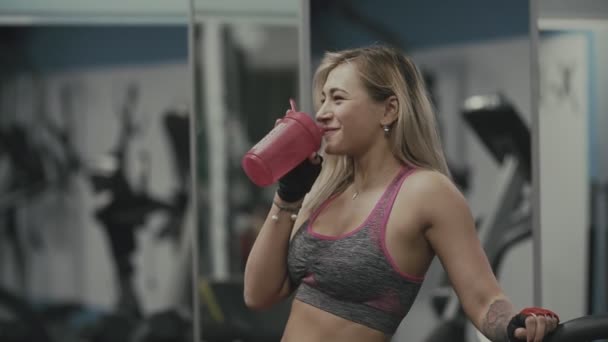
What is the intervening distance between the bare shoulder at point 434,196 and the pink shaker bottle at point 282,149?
201 mm

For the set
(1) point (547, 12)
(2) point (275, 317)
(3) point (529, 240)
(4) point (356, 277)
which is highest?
(1) point (547, 12)

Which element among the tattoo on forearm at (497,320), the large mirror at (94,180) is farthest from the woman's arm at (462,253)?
the large mirror at (94,180)

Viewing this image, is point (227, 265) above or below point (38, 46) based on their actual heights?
below

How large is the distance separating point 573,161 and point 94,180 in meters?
2.62

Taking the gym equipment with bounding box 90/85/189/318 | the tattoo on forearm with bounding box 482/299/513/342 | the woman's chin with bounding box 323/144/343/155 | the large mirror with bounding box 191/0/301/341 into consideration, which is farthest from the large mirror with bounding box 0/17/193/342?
the tattoo on forearm with bounding box 482/299/513/342

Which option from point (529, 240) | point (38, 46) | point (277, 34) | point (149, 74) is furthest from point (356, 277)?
point (38, 46)

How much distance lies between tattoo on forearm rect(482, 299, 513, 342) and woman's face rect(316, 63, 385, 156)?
404 millimetres

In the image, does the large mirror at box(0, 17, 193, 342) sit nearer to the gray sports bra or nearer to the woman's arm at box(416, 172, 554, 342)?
the gray sports bra

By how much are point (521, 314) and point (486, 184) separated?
5.67ft

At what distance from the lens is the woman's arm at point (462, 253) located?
1394 mm

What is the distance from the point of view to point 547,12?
3.29 metres

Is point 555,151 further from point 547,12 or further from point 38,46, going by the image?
point 38,46

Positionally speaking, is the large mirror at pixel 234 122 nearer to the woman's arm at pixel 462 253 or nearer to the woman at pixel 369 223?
the woman at pixel 369 223

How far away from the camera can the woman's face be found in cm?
155
